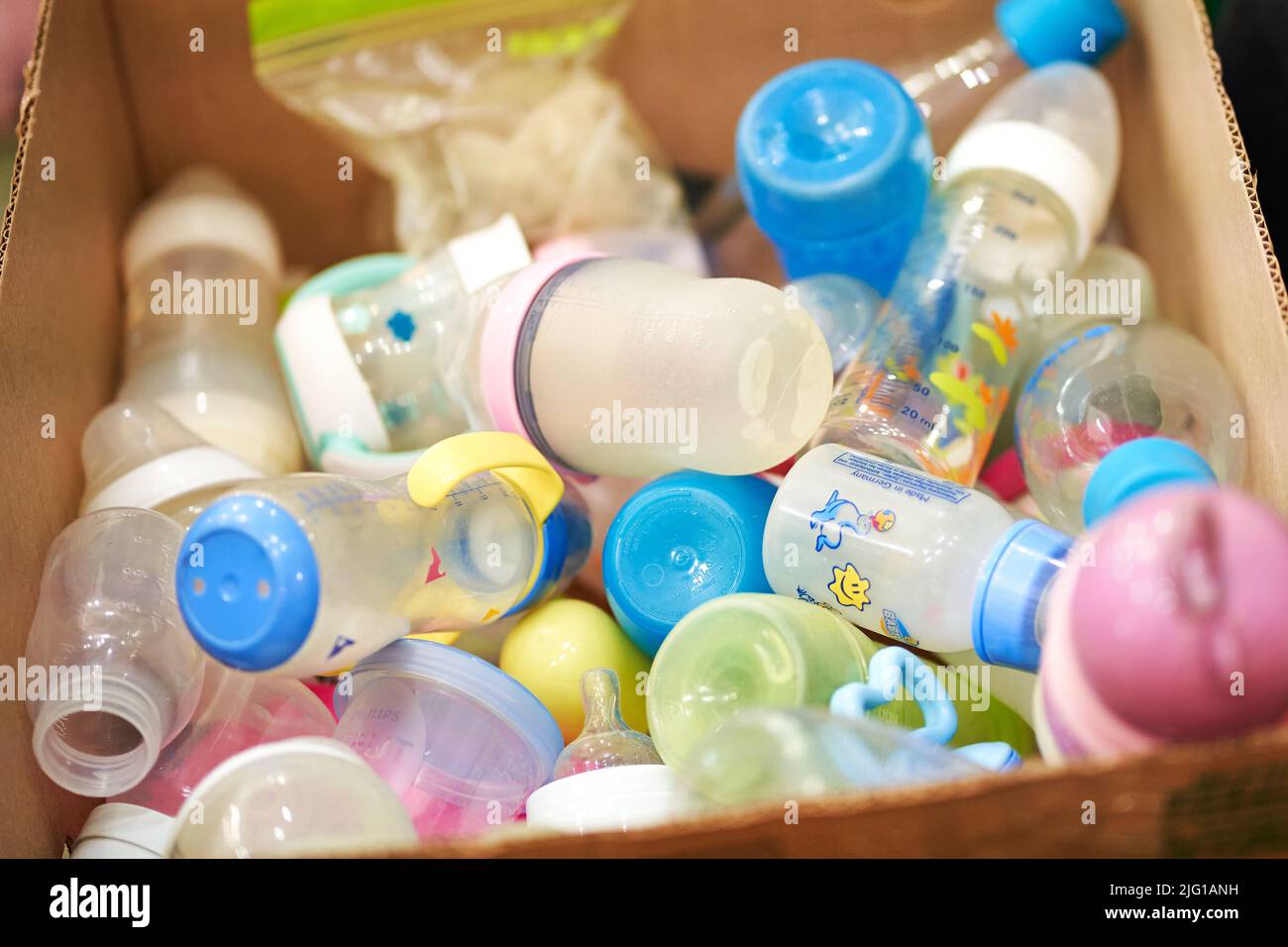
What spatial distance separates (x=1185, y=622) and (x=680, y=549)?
46cm

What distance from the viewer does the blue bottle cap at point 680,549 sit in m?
0.94

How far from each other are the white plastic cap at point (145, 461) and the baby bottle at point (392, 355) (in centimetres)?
9

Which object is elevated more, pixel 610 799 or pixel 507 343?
pixel 507 343

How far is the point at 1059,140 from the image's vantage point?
1.09 metres

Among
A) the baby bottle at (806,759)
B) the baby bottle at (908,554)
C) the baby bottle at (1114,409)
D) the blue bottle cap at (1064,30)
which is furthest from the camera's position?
the blue bottle cap at (1064,30)

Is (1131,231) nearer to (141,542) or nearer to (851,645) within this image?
(851,645)

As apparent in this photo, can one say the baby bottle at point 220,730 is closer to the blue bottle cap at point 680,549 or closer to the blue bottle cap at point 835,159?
the blue bottle cap at point 680,549

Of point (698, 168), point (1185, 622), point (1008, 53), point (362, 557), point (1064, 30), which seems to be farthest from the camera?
point (698, 168)

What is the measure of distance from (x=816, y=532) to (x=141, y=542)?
53cm

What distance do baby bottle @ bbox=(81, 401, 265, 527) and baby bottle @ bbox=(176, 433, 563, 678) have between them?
0.17 meters

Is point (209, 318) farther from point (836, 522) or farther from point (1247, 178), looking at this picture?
point (1247, 178)

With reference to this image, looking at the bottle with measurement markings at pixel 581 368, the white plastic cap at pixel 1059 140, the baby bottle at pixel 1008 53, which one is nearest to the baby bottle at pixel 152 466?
the bottle with measurement markings at pixel 581 368

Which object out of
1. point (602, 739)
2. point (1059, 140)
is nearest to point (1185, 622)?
point (602, 739)

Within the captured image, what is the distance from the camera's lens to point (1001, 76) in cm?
128
